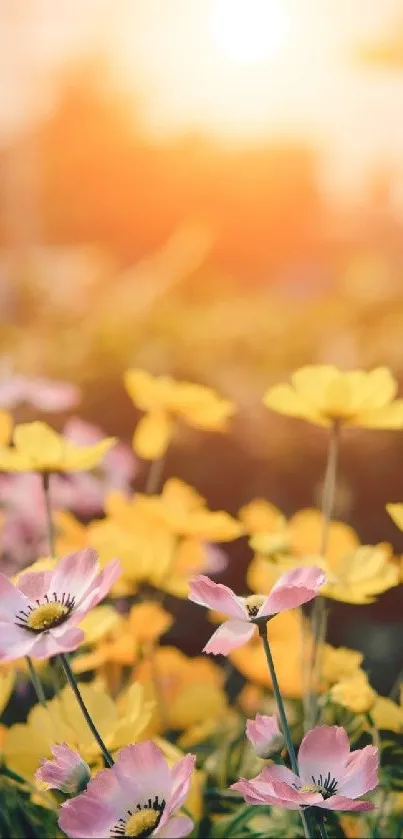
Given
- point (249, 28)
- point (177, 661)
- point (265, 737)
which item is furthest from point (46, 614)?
point (249, 28)

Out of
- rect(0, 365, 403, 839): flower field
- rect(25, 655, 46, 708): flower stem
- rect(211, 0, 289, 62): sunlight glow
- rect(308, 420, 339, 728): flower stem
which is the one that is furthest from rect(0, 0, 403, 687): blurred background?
rect(25, 655, 46, 708): flower stem

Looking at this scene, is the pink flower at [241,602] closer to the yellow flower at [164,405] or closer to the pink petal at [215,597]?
the pink petal at [215,597]

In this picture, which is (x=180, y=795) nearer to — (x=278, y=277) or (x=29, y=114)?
(x=278, y=277)

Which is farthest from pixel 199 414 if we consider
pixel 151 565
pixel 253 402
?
pixel 253 402

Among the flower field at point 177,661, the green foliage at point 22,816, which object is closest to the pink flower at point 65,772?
the flower field at point 177,661

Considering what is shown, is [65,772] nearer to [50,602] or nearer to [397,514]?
→ [50,602]

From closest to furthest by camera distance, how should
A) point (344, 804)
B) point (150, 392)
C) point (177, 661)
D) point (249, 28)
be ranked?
point (344, 804)
point (150, 392)
point (177, 661)
point (249, 28)
